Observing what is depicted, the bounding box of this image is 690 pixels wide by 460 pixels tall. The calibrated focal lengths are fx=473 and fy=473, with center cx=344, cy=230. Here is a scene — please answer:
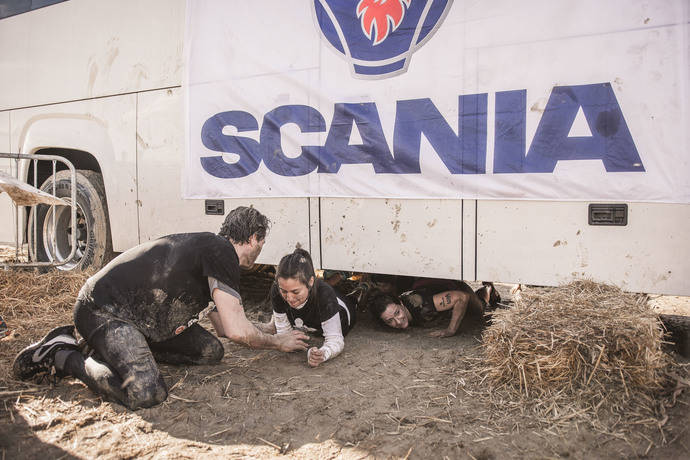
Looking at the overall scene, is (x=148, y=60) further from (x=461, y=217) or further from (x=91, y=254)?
(x=461, y=217)

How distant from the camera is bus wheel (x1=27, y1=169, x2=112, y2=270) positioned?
17.7 ft

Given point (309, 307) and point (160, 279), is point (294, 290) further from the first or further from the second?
point (160, 279)

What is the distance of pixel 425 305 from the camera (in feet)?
13.8

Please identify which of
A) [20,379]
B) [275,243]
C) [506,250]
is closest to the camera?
[20,379]

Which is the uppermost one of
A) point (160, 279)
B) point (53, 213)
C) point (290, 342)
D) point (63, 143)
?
point (63, 143)

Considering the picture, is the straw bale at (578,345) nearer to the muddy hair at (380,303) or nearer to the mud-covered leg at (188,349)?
the muddy hair at (380,303)

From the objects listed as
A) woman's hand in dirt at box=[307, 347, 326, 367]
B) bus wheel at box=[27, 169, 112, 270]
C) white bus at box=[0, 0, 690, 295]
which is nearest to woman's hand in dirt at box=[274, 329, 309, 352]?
woman's hand in dirt at box=[307, 347, 326, 367]

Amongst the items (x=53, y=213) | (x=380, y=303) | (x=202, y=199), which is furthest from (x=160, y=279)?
(x=53, y=213)

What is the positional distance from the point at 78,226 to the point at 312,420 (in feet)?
15.7

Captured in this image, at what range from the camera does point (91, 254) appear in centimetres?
544

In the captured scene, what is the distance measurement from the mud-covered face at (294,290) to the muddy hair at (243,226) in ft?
1.16

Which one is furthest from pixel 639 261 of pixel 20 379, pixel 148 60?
pixel 148 60

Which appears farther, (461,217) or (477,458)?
(461,217)

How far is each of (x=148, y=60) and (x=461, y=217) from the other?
351 cm
